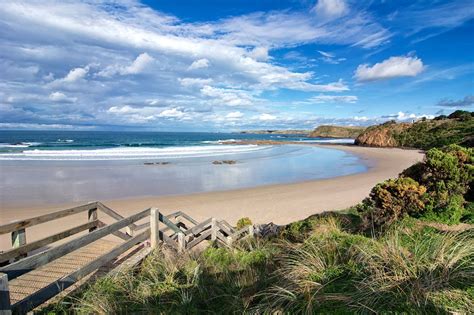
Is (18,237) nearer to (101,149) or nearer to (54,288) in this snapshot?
(54,288)

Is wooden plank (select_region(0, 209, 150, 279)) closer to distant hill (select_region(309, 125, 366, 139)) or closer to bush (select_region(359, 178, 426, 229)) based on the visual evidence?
bush (select_region(359, 178, 426, 229))

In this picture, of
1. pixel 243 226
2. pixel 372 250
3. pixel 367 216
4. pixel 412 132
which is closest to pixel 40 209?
pixel 243 226

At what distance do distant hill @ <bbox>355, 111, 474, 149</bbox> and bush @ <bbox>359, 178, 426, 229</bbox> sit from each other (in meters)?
48.1

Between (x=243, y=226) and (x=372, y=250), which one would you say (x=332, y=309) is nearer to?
(x=372, y=250)

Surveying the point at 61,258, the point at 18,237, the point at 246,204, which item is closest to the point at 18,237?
the point at 18,237

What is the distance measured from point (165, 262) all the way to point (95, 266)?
1.17 meters

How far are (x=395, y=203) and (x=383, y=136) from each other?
64.2 m

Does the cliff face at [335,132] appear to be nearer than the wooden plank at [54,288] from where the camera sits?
No

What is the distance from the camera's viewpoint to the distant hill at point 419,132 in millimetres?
53459

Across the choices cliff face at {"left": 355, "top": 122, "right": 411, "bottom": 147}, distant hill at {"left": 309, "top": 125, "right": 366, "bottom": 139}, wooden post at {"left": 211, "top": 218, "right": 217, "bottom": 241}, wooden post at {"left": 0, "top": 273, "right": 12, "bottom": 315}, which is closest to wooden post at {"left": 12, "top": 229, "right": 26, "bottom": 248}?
wooden post at {"left": 0, "top": 273, "right": 12, "bottom": 315}

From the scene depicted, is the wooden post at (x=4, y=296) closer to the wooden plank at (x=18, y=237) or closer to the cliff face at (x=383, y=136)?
the wooden plank at (x=18, y=237)

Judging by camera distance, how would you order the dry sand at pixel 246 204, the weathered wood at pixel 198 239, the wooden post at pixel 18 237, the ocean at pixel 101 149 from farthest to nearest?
the ocean at pixel 101 149 → the dry sand at pixel 246 204 → the weathered wood at pixel 198 239 → the wooden post at pixel 18 237

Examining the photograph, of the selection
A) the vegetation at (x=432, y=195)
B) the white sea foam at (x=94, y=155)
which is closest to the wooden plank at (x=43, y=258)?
the vegetation at (x=432, y=195)

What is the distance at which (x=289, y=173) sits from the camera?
25.8 meters
